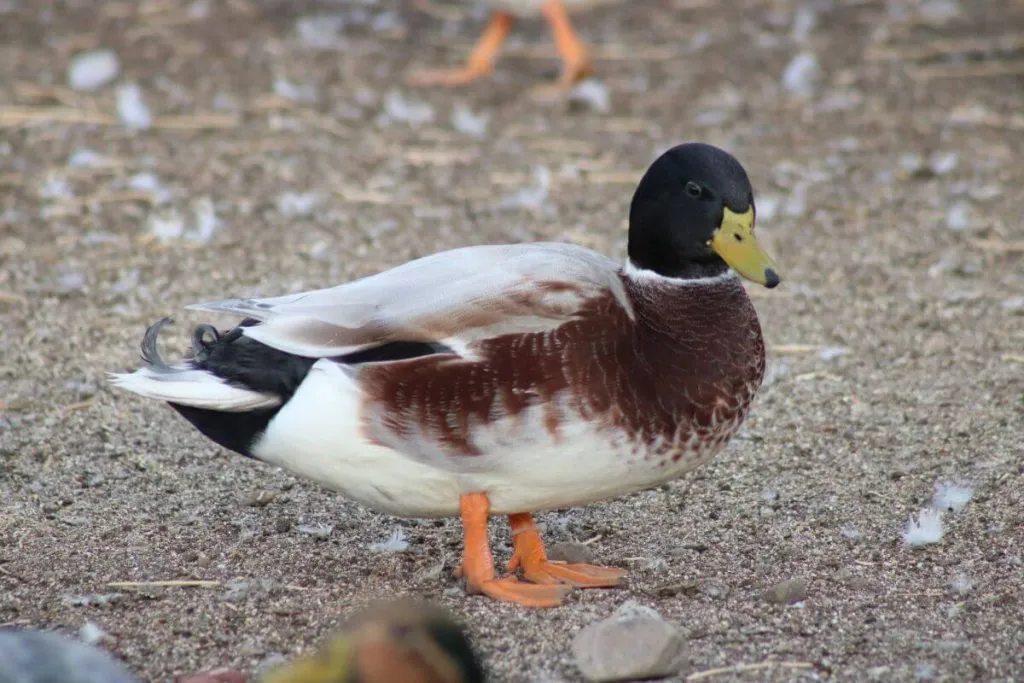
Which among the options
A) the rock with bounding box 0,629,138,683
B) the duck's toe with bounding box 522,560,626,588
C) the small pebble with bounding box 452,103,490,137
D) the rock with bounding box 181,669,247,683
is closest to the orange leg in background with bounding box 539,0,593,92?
the small pebble with bounding box 452,103,490,137

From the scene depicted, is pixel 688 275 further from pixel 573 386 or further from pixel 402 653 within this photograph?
pixel 402 653

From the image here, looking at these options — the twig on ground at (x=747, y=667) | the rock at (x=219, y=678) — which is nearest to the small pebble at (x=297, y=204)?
the rock at (x=219, y=678)

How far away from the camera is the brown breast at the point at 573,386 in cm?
326

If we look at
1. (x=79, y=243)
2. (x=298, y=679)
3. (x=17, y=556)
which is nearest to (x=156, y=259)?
(x=79, y=243)

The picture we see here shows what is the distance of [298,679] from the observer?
7.32 ft

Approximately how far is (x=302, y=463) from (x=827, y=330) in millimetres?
2540

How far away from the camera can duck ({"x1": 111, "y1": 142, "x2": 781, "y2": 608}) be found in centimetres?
328

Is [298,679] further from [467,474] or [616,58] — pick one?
[616,58]

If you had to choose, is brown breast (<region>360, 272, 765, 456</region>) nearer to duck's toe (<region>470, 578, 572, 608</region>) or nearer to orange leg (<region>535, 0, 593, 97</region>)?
duck's toe (<region>470, 578, 572, 608</region>)

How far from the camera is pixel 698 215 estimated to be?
3.49 m

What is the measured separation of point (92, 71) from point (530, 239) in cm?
290

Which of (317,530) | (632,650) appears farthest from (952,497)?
(317,530)

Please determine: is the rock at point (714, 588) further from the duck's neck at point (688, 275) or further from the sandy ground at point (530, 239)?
the duck's neck at point (688, 275)

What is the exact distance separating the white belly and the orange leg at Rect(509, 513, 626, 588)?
0.20 meters
